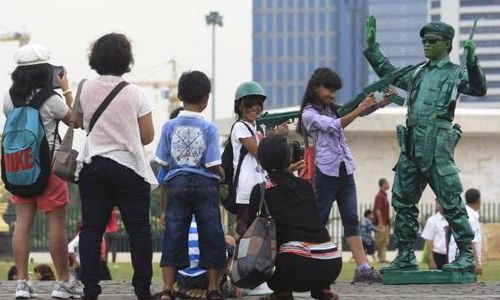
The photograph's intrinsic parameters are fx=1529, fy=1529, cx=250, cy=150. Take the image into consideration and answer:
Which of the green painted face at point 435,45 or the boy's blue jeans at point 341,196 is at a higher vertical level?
the green painted face at point 435,45

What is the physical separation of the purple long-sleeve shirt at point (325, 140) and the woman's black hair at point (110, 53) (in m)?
2.34

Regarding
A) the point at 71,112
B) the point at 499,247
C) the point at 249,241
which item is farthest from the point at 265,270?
the point at 499,247

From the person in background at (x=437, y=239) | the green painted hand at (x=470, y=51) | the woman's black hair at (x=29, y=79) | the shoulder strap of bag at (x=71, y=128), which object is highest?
the green painted hand at (x=470, y=51)

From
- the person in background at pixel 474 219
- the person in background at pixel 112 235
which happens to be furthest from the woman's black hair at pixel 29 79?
the person in background at pixel 112 235

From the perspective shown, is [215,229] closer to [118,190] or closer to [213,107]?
[118,190]

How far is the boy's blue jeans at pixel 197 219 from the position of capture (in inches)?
408

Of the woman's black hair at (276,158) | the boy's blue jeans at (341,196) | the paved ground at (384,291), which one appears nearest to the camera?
the woman's black hair at (276,158)

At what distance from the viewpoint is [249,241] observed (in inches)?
371

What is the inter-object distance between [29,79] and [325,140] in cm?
266

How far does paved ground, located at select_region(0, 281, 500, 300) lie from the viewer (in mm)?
10789

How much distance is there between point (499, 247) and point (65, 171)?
23.0 m

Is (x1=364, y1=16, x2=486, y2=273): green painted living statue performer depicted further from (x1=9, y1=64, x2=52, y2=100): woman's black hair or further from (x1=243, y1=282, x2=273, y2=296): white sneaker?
(x1=9, y1=64, x2=52, y2=100): woman's black hair

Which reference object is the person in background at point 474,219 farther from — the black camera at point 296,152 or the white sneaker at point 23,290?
the white sneaker at point 23,290

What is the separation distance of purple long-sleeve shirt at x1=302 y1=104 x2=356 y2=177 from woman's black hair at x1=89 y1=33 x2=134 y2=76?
7.68ft
